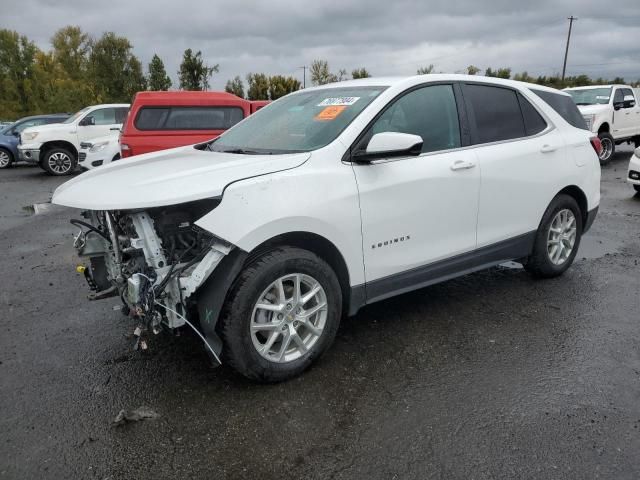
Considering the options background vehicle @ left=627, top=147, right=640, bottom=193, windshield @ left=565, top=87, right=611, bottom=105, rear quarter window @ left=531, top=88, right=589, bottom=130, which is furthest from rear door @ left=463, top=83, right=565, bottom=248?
windshield @ left=565, top=87, right=611, bottom=105

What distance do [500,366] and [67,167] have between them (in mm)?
14552

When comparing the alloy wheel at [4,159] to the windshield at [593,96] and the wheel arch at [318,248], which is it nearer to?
the wheel arch at [318,248]

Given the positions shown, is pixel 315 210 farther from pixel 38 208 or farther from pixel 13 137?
pixel 13 137

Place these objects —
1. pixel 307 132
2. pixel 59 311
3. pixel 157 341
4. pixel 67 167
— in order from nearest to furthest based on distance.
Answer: pixel 307 132
pixel 157 341
pixel 59 311
pixel 67 167

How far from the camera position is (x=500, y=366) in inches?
130

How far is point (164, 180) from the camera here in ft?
9.43

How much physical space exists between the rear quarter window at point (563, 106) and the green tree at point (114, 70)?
43459mm

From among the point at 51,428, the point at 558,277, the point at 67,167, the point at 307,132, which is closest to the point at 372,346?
the point at 307,132

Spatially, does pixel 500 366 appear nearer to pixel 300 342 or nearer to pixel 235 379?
pixel 300 342

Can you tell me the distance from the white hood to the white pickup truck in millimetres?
12151

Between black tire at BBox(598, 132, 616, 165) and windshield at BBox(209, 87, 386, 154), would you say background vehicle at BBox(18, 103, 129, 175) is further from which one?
black tire at BBox(598, 132, 616, 165)

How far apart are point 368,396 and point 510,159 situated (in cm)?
226

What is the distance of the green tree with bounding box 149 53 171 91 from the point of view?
31.4 metres

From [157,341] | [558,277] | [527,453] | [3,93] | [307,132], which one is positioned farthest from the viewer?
[3,93]
